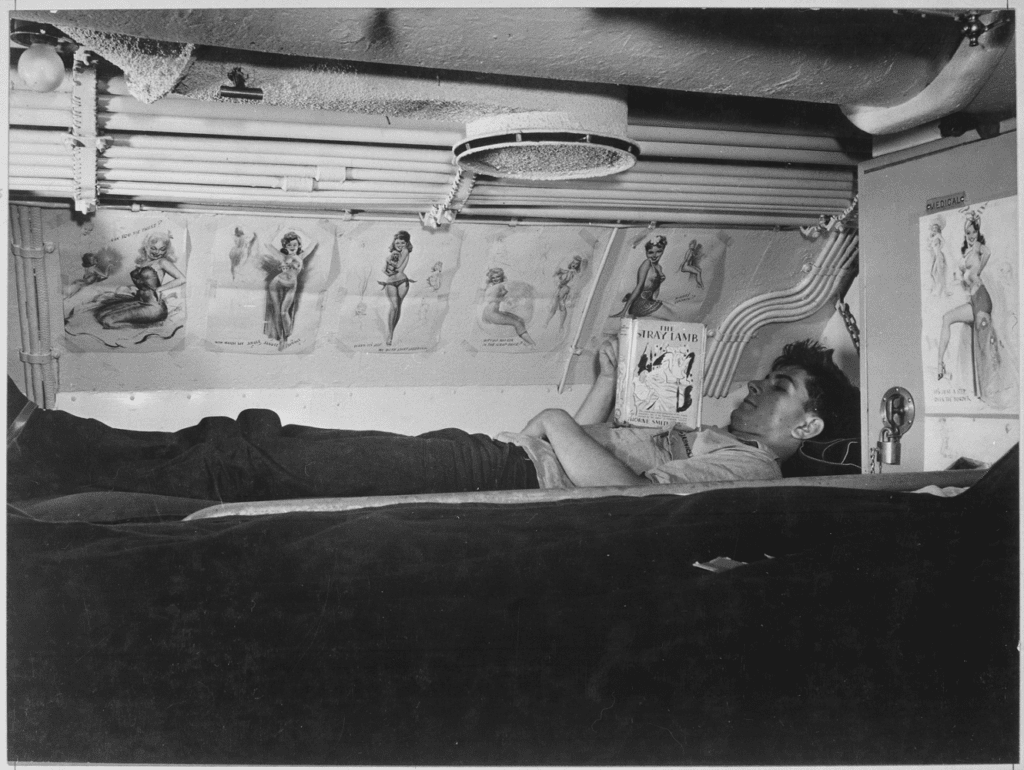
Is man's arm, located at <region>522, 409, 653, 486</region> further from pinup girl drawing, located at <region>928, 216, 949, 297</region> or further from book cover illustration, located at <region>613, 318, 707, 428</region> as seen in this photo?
pinup girl drawing, located at <region>928, 216, 949, 297</region>

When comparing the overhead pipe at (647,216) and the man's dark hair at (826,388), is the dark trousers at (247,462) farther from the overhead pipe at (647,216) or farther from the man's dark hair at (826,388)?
the man's dark hair at (826,388)

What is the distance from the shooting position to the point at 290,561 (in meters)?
1.60

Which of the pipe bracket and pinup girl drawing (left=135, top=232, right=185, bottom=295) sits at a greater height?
pinup girl drawing (left=135, top=232, right=185, bottom=295)

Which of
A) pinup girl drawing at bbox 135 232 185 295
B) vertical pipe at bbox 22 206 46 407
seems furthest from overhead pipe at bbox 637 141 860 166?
vertical pipe at bbox 22 206 46 407

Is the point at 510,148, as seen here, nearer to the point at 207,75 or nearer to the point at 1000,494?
the point at 207,75

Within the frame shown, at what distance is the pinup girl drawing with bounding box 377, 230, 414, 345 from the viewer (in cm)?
204

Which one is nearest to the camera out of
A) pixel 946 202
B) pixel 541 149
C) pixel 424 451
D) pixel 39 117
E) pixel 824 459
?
pixel 39 117

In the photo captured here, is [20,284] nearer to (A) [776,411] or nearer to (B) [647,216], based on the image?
(B) [647,216]

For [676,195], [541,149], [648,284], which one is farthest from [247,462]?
[676,195]

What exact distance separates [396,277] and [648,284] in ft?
2.06

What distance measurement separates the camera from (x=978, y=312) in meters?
1.95

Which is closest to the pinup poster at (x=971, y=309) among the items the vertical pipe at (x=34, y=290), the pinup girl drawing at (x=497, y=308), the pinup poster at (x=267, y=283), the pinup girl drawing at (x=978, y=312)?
the pinup girl drawing at (x=978, y=312)

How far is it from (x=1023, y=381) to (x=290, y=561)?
1.51 metres

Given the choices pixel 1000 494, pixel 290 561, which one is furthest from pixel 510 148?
pixel 1000 494
